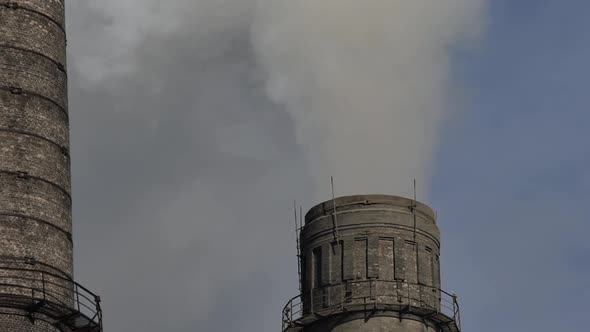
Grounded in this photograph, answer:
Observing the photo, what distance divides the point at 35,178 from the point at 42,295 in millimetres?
3574

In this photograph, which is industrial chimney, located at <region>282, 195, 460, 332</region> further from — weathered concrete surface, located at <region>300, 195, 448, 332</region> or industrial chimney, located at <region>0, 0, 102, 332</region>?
industrial chimney, located at <region>0, 0, 102, 332</region>

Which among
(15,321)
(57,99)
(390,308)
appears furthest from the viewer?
(390,308)

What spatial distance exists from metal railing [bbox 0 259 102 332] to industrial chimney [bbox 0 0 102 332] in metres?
0.03

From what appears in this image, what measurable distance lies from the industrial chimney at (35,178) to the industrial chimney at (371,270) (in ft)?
46.0

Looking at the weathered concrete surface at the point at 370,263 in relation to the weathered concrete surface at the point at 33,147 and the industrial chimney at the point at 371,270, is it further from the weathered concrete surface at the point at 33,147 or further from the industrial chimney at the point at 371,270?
the weathered concrete surface at the point at 33,147

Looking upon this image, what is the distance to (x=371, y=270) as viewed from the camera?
60.6m

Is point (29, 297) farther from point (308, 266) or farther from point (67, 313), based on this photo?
point (308, 266)

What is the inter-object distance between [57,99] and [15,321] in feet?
25.1

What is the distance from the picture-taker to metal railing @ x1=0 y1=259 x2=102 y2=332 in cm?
4597

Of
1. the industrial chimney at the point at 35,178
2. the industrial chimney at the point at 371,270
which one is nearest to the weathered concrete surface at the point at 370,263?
the industrial chimney at the point at 371,270

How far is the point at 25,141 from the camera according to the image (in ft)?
159

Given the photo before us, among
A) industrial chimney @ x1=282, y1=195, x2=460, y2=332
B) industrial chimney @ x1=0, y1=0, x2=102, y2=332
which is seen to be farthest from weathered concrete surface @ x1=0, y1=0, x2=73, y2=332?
industrial chimney @ x1=282, y1=195, x2=460, y2=332

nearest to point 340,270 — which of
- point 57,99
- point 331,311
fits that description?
point 331,311

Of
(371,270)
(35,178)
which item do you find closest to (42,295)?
(35,178)
